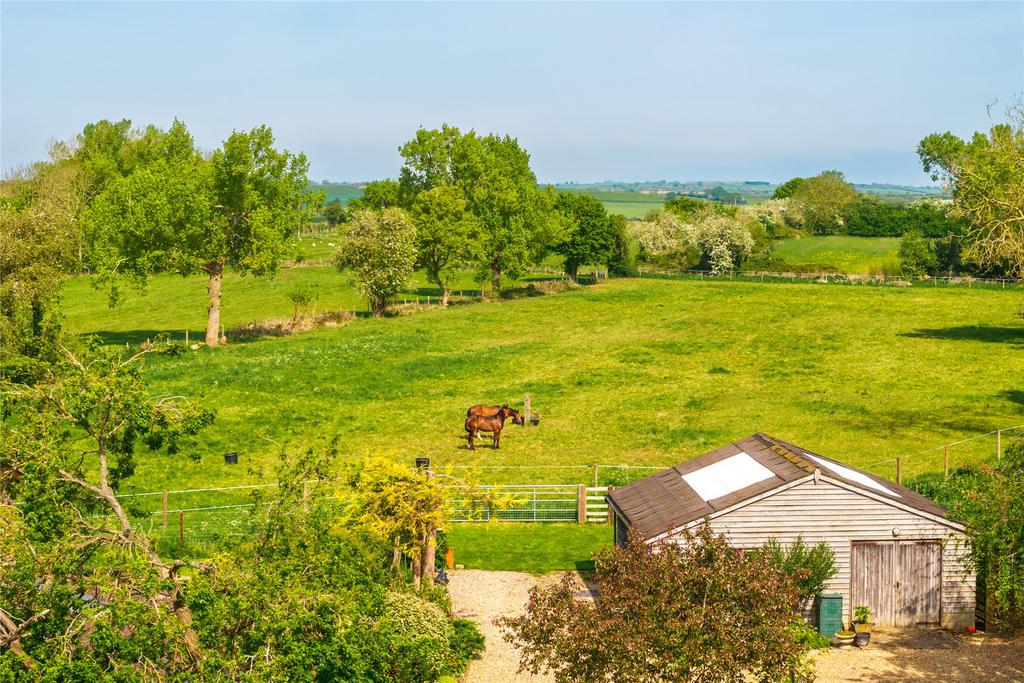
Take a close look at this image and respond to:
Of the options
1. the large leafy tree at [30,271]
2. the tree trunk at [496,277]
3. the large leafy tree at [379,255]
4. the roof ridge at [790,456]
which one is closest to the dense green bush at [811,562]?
the roof ridge at [790,456]

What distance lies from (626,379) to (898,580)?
29.9 m

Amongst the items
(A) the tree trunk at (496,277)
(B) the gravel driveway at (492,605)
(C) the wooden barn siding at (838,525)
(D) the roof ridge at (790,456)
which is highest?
(A) the tree trunk at (496,277)

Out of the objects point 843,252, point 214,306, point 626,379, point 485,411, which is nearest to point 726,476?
point 485,411

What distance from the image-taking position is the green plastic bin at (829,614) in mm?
24469

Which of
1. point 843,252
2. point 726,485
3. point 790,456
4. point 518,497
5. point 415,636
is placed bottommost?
point 415,636

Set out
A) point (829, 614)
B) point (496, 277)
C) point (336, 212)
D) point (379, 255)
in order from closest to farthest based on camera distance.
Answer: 1. point (829, 614)
2. point (379, 255)
3. point (496, 277)
4. point (336, 212)

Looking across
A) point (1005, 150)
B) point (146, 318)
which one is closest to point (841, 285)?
point (1005, 150)

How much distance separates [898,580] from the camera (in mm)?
24953

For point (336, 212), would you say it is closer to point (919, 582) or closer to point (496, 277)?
point (496, 277)

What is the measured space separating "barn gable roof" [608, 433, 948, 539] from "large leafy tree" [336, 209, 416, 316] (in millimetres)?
48367

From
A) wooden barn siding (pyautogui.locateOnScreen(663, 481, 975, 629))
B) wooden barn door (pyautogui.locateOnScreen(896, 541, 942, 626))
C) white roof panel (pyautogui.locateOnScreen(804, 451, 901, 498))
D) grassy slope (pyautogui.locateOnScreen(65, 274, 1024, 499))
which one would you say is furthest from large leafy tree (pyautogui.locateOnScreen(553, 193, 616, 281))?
wooden barn door (pyautogui.locateOnScreen(896, 541, 942, 626))

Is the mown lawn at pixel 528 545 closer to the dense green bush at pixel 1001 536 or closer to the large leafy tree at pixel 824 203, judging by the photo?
the dense green bush at pixel 1001 536

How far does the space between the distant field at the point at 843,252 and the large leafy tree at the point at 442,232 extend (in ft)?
126

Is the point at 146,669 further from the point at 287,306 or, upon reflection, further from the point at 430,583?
the point at 287,306
